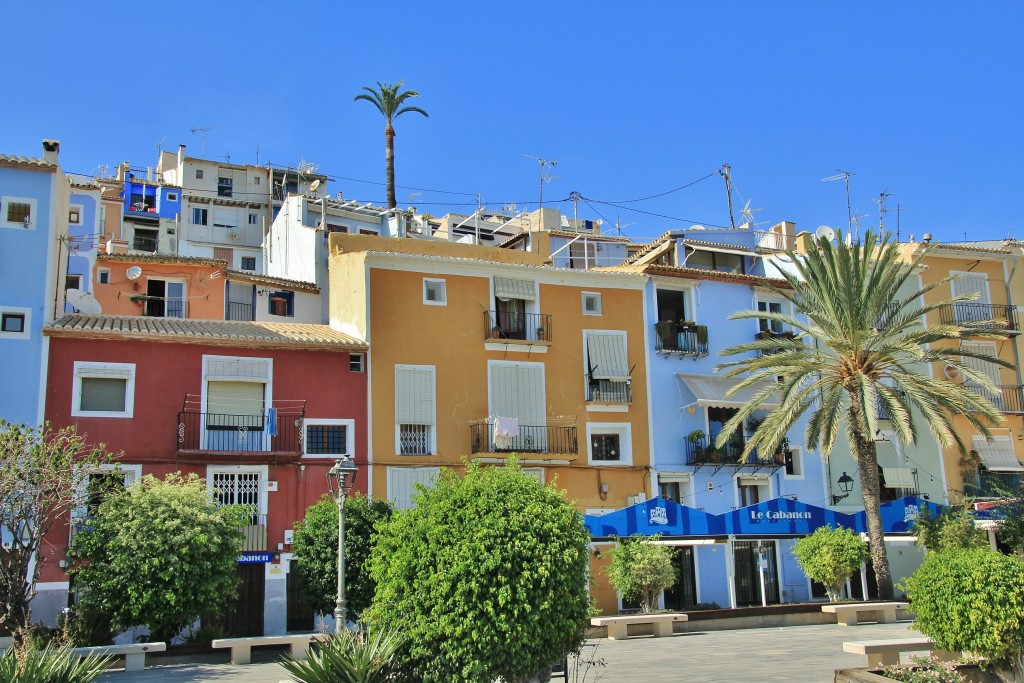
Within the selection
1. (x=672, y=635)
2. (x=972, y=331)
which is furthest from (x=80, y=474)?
(x=972, y=331)

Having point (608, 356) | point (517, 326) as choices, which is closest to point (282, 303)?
point (517, 326)

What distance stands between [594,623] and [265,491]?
9.76 meters

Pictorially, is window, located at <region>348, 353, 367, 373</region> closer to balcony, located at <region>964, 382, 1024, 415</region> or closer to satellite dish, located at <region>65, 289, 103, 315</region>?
satellite dish, located at <region>65, 289, 103, 315</region>

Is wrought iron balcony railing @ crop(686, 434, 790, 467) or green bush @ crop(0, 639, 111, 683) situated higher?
wrought iron balcony railing @ crop(686, 434, 790, 467)

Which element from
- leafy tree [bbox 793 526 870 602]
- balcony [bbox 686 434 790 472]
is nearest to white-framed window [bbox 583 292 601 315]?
balcony [bbox 686 434 790 472]

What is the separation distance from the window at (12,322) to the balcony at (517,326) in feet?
43.0

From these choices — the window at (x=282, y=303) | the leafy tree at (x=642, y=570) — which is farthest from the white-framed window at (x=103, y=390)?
the leafy tree at (x=642, y=570)

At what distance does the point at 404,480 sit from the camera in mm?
31250

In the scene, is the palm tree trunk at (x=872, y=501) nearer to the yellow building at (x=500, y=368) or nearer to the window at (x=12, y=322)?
the yellow building at (x=500, y=368)

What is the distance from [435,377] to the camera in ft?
107

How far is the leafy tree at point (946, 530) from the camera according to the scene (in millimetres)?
31656

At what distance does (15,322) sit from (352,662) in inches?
744

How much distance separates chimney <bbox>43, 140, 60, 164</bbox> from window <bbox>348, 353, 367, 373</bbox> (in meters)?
9.78

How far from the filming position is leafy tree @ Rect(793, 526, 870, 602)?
31.0 meters
